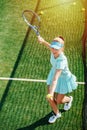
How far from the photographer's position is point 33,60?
34.6ft

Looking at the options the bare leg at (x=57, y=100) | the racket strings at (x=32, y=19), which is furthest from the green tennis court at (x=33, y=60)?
the bare leg at (x=57, y=100)

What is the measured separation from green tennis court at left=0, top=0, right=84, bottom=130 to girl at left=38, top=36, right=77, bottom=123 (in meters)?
0.38

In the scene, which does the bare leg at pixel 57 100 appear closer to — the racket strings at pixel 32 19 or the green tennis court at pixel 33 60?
the green tennis court at pixel 33 60

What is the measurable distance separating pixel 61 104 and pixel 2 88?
1.75 meters

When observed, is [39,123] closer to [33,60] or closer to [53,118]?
[53,118]

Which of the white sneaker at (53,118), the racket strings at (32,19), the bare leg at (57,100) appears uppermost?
the bare leg at (57,100)

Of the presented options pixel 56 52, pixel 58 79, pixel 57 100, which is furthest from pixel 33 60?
pixel 56 52

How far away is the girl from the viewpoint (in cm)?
705

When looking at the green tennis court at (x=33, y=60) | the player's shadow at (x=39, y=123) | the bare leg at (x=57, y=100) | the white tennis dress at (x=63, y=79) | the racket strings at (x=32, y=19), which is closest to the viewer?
the white tennis dress at (x=63, y=79)

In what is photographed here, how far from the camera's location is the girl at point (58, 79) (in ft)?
23.1

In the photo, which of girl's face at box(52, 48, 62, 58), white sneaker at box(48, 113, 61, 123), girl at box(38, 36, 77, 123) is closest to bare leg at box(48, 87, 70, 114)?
girl at box(38, 36, 77, 123)

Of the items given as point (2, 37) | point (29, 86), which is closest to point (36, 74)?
point (29, 86)

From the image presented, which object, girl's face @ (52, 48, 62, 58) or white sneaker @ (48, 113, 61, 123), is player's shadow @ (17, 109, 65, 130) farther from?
girl's face @ (52, 48, 62, 58)

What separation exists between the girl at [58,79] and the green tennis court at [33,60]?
38cm
